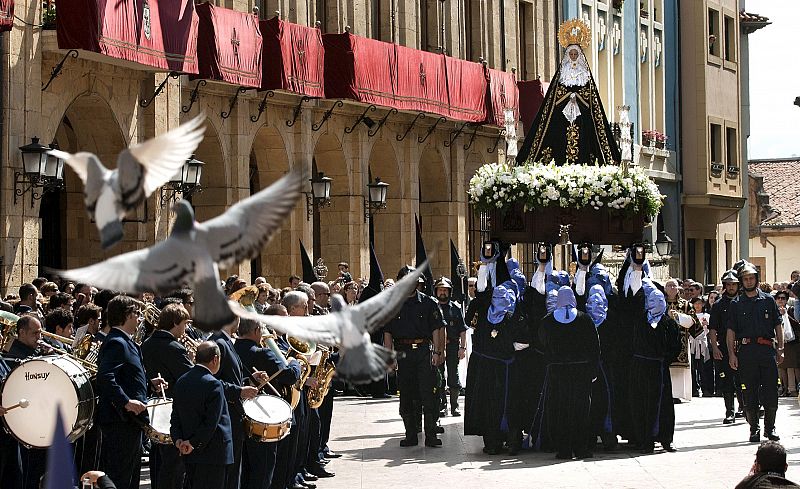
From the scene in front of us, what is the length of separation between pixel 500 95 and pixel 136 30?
48.3 ft

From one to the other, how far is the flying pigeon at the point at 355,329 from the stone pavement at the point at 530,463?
32.2 ft

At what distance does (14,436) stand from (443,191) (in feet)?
86.4

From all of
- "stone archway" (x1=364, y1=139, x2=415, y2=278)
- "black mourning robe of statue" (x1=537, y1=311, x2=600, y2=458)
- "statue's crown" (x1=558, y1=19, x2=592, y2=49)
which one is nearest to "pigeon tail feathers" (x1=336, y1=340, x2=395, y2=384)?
"black mourning robe of statue" (x1=537, y1=311, x2=600, y2=458)

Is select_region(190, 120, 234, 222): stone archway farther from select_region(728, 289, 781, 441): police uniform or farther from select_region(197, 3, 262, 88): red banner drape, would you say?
select_region(728, 289, 781, 441): police uniform

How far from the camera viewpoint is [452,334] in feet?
68.4

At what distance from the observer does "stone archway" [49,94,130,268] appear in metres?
23.1

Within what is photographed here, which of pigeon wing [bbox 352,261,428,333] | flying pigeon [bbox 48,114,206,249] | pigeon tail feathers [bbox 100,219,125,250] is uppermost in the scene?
flying pigeon [bbox 48,114,206,249]

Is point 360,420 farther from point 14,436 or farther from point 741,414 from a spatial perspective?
point 14,436

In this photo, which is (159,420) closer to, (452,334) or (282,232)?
(452,334)

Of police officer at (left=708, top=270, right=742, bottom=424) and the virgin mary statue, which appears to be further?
police officer at (left=708, top=270, right=742, bottom=424)

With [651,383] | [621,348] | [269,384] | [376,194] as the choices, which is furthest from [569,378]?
[376,194]

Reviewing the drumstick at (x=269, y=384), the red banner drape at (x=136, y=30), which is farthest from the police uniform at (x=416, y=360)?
the red banner drape at (x=136, y=30)

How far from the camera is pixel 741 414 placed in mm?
19922

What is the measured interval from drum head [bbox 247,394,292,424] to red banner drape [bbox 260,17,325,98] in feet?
51.7
